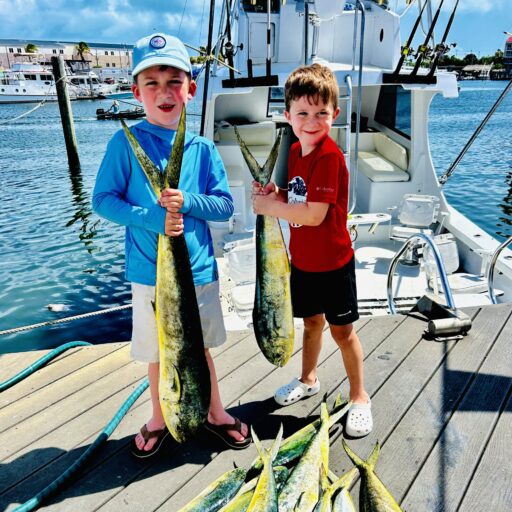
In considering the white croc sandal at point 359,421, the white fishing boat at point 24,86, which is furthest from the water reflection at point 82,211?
the white fishing boat at point 24,86

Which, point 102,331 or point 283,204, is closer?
point 283,204

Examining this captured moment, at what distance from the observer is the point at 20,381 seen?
8.48 feet

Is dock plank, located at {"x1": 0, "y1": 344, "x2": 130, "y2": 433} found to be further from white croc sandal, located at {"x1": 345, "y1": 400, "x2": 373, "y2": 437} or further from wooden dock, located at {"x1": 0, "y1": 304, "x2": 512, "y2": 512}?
white croc sandal, located at {"x1": 345, "y1": 400, "x2": 373, "y2": 437}

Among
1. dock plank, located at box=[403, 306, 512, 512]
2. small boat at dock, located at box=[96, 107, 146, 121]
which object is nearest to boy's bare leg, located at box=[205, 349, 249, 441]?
dock plank, located at box=[403, 306, 512, 512]

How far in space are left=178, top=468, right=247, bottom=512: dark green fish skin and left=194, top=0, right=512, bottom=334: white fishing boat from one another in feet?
7.94

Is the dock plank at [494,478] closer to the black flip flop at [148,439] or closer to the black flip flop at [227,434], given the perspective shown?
the black flip flop at [227,434]

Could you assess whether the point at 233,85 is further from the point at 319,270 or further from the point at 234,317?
the point at 319,270

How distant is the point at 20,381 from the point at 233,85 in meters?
4.03

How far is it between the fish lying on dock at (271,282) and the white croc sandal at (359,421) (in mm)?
472

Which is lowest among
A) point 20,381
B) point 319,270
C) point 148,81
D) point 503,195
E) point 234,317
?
point 503,195

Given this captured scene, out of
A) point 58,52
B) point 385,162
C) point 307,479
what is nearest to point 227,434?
point 307,479

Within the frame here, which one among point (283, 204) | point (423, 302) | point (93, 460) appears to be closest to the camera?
point (283, 204)

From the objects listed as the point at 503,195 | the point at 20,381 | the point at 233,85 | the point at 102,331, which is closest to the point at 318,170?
the point at 20,381

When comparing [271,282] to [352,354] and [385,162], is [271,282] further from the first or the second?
[385,162]
